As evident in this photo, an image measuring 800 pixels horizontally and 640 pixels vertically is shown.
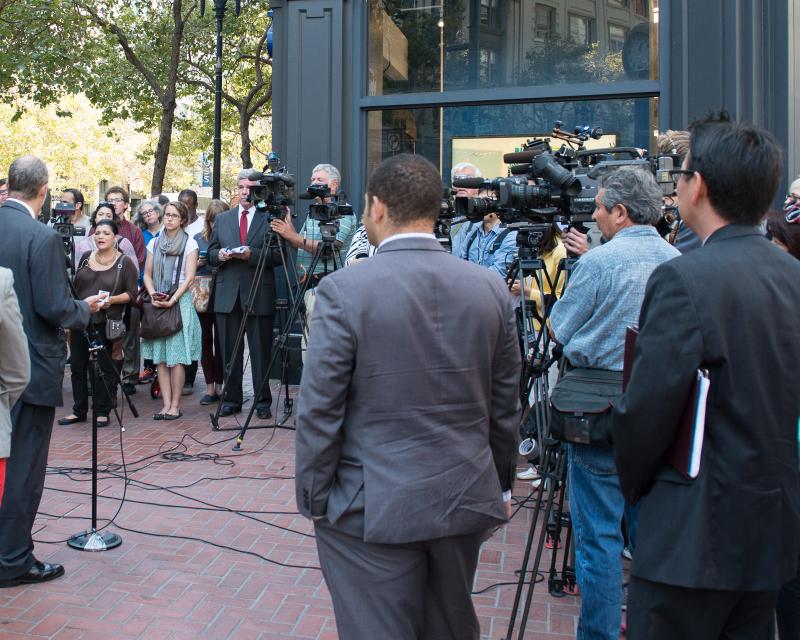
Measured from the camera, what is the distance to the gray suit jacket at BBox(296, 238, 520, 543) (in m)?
2.39

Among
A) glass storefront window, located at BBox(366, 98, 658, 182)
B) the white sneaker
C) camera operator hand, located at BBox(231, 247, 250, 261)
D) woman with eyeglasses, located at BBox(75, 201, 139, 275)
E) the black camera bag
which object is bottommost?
the white sneaker

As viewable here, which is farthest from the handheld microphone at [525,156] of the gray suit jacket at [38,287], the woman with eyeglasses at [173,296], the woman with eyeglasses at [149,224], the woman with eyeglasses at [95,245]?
the woman with eyeglasses at [149,224]

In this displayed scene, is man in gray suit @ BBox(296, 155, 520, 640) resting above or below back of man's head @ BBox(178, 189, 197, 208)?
below

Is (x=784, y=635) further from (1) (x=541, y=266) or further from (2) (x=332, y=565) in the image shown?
(1) (x=541, y=266)

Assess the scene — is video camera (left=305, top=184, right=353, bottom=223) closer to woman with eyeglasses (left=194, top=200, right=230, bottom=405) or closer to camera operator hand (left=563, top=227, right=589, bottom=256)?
woman with eyeglasses (left=194, top=200, right=230, bottom=405)

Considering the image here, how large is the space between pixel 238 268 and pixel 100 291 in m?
1.29

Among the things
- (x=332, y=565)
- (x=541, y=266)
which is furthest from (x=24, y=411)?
(x=541, y=266)

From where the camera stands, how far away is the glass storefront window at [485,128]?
8.62 metres

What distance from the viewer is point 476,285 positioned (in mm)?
2545

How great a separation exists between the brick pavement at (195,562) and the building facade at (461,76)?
4069 mm

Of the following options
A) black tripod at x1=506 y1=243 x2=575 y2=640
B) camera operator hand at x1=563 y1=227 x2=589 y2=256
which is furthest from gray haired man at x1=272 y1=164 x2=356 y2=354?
camera operator hand at x1=563 y1=227 x2=589 y2=256

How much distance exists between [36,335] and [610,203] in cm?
301

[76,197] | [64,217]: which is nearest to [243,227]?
[76,197]

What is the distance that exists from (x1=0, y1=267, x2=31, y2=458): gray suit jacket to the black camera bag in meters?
2.27
